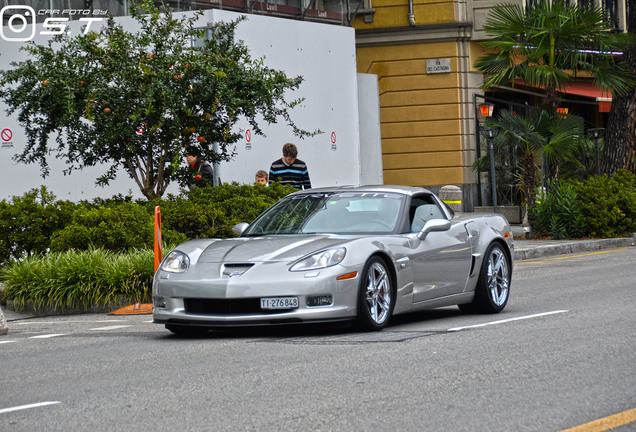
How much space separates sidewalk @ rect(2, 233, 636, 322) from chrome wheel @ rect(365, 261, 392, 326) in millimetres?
10450

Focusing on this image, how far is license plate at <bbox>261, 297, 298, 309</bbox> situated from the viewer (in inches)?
344

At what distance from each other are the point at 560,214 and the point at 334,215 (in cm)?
1353

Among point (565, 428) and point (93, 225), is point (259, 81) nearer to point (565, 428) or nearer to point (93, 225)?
point (93, 225)

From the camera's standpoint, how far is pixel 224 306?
8.88 meters

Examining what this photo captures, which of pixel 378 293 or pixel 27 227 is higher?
pixel 27 227

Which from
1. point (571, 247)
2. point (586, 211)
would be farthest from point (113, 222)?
point (586, 211)

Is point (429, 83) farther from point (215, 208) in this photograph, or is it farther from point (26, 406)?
point (26, 406)

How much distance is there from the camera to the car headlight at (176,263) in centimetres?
921

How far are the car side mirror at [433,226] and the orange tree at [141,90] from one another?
6.41 m

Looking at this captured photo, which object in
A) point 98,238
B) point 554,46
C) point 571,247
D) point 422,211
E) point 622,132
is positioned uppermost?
point 554,46

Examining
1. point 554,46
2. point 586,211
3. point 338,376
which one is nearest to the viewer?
point 338,376

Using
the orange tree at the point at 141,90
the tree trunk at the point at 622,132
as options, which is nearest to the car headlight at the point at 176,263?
the orange tree at the point at 141,90

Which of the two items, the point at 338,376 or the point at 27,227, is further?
the point at 27,227

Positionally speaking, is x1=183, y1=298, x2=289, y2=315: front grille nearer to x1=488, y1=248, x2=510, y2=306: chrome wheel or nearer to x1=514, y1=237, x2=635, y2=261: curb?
x1=488, y1=248, x2=510, y2=306: chrome wheel
